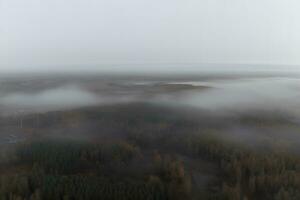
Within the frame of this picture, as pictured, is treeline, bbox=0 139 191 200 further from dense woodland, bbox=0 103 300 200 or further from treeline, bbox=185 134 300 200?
treeline, bbox=185 134 300 200

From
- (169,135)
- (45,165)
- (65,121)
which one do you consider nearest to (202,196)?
(45,165)

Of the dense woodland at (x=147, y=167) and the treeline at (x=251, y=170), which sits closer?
the dense woodland at (x=147, y=167)

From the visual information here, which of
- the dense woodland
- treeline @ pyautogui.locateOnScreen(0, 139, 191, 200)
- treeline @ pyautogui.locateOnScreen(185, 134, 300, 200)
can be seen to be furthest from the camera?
treeline @ pyautogui.locateOnScreen(185, 134, 300, 200)

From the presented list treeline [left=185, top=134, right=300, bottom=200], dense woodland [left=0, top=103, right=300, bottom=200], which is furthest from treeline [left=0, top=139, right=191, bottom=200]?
treeline [left=185, top=134, right=300, bottom=200]

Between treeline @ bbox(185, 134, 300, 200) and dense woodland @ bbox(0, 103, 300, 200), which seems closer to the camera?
dense woodland @ bbox(0, 103, 300, 200)

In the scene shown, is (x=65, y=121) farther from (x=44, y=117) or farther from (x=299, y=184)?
(x=299, y=184)

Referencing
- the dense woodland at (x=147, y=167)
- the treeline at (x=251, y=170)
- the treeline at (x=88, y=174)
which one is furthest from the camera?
the treeline at (x=251, y=170)

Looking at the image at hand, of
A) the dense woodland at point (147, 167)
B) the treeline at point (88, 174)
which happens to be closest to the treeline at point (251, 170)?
the dense woodland at point (147, 167)

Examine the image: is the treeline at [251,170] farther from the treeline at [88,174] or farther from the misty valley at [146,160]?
the treeline at [88,174]

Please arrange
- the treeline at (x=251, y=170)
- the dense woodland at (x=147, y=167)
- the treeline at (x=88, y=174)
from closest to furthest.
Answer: the treeline at (x=88, y=174), the dense woodland at (x=147, y=167), the treeline at (x=251, y=170)
